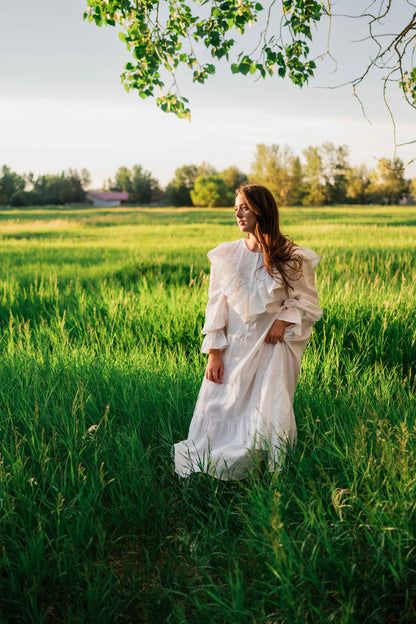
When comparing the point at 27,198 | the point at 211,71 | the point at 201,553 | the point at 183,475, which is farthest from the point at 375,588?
the point at 27,198

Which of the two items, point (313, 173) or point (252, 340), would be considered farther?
point (313, 173)

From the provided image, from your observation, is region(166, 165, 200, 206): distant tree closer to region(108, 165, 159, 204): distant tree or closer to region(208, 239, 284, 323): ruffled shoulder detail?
region(108, 165, 159, 204): distant tree

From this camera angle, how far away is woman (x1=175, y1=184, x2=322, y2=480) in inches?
107

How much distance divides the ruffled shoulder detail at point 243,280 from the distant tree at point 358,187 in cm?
10089

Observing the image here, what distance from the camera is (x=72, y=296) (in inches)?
294

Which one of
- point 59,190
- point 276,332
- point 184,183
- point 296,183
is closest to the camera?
point 276,332

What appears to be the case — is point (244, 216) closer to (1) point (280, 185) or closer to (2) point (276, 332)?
(2) point (276, 332)

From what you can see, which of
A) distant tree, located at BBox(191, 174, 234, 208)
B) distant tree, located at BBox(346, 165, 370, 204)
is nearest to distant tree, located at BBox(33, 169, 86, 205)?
distant tree, located at BBox(191, 174, 234, 208)

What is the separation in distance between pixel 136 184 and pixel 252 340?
113908 millimetres

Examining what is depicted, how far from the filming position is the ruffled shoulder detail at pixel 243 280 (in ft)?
9.19

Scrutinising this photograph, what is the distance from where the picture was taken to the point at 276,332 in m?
2.78

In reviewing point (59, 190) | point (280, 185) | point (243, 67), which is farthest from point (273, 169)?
point (243, 67)

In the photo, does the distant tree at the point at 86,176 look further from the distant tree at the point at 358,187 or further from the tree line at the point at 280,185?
the distant tree at the point at 358,187

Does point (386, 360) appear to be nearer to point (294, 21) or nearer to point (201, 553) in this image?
point (201, 553)
